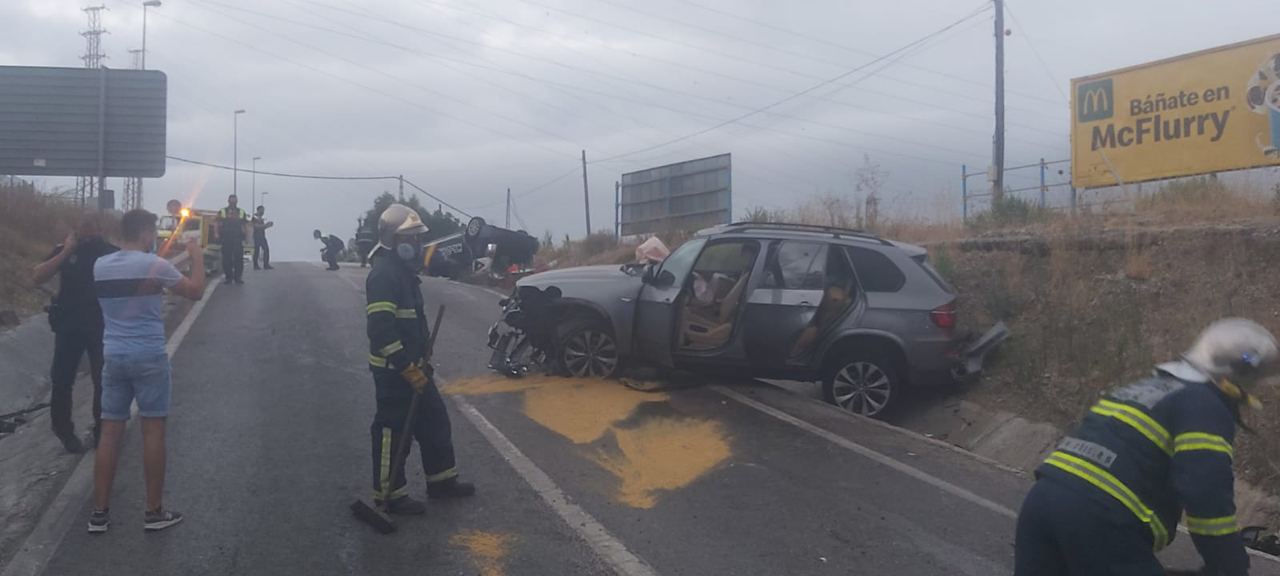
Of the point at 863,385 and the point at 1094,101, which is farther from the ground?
the point at 1094,101

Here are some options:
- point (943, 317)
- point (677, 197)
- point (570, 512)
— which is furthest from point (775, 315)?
point (677, 197)

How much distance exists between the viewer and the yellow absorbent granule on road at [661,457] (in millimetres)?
7641

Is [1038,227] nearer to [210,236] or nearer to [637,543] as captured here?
[637,543]

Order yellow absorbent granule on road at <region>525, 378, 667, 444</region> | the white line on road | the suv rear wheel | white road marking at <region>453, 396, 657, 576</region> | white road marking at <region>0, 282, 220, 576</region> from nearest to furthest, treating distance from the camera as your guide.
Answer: white road marking at <region>0, 282, 220, 576</region>
white road marking at <region>453, 396, 657, 576</region>
the white line on road
yellow absorbent granule on road at <region>525, 378, 667, 444</region>
the suv rear wheel

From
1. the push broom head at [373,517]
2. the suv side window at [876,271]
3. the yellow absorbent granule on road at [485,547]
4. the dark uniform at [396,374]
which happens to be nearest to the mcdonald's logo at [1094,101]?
the suv side window at [876,271]

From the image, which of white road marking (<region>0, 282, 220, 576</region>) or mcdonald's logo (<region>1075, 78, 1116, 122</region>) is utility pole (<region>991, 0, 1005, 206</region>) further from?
white road marking (<region>0, 282, 220, 576</region>)

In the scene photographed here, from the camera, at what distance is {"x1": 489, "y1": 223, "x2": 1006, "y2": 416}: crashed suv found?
10.4 metres

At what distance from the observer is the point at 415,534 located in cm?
649

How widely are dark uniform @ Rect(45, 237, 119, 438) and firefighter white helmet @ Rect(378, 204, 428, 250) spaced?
8.58 ft

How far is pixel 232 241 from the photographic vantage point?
69.6 feet

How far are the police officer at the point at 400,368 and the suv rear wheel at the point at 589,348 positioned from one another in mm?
3887

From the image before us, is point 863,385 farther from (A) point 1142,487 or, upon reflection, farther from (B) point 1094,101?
(B) point 1094,101

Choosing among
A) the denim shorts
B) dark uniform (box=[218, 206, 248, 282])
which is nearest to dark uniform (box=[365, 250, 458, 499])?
the denim shorts

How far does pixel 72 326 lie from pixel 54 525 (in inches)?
83.5
